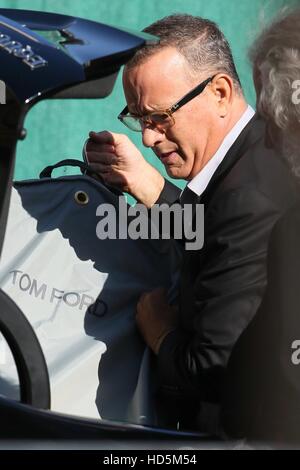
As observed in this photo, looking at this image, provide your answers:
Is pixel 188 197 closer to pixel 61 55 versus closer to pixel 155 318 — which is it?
pixel 155 318

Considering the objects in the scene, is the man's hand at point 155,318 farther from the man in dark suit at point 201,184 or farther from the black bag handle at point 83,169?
the black bag handle at point 83,169

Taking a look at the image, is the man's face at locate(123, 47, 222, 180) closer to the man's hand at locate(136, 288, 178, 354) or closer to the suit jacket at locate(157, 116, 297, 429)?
the suit jacket at locate(157, 116, 297, 429)

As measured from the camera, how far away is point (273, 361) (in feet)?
5.87

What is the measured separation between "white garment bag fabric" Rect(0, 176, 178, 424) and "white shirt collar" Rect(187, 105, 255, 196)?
0.14m

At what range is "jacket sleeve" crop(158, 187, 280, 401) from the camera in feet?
6.42

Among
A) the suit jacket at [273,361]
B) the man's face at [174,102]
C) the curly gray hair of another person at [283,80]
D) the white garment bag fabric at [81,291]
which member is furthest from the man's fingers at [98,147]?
the suit jacket at [273,361]

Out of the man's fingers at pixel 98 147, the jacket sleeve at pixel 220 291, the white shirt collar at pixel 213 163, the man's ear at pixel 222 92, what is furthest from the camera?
the man's fingers at pixel 98 147

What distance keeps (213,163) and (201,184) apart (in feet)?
0.17

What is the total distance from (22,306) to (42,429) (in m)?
0.46

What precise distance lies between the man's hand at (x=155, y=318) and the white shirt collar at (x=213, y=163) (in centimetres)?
25

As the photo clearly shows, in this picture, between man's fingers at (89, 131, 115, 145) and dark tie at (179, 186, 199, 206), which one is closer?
dark tie at (179, 186, 199, 206)

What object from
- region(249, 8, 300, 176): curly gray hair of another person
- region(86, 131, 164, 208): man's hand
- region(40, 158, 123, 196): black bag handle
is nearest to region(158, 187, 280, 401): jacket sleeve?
region(249, 8, 300, 176): curly gray hair of another person

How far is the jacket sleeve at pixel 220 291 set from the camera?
1956mm

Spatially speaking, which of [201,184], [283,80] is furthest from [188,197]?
[283,80]
